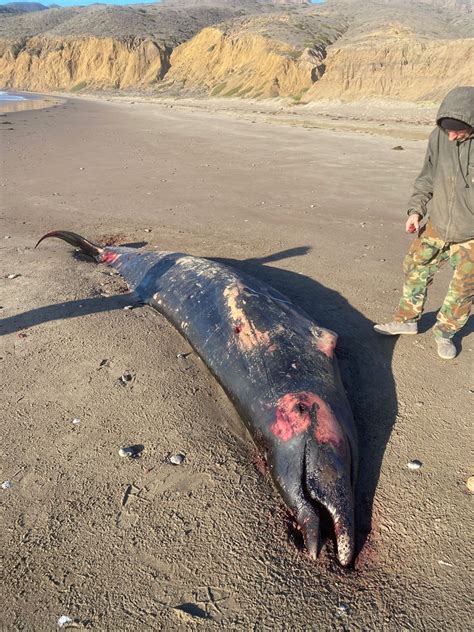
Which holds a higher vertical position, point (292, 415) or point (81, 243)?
point (292, 415)

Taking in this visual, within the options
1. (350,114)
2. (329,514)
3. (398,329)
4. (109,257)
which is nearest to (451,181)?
(398,329)

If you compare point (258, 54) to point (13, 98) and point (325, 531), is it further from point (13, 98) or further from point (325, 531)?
point (325, 531)

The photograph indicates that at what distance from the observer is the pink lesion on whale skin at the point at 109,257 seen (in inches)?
225

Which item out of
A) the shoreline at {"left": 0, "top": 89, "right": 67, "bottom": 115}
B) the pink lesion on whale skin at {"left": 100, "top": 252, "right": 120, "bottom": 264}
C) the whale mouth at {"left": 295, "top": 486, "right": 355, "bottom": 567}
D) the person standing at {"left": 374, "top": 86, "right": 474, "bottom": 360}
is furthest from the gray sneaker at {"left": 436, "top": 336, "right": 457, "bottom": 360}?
the shoreline at {"left": 0, "top": 89, "right": 67, "bottom": 115}

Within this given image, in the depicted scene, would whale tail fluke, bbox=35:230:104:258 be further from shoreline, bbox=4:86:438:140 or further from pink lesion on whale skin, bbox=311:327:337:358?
shoreline, bbox=4:86:438:140

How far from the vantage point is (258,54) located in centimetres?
4503

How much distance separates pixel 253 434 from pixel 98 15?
101 meters

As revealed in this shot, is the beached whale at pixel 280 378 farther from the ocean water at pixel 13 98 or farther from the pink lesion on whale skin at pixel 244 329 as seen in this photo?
the ocean water at pixel 13 98

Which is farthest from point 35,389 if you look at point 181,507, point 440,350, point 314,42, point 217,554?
point 314,42

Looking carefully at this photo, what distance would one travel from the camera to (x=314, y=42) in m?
42.2

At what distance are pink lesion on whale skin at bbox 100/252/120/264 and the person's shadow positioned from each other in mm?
1001

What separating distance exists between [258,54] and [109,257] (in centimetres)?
4662

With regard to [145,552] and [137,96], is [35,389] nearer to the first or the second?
[145,552]

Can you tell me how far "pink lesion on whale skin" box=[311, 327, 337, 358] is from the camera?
3271mm
